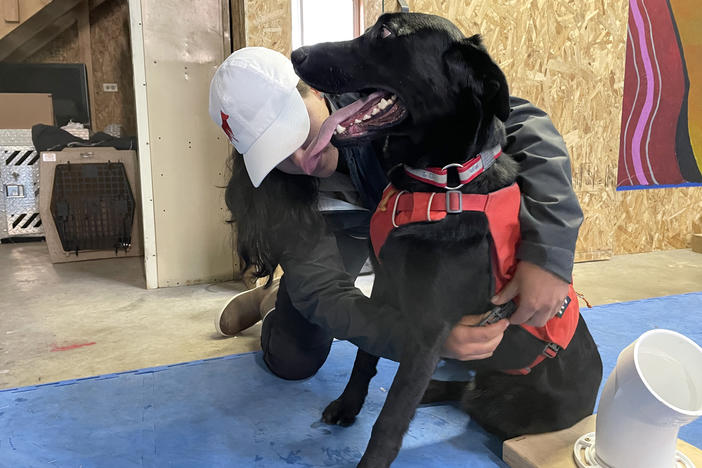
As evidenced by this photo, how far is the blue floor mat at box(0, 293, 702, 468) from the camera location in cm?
102

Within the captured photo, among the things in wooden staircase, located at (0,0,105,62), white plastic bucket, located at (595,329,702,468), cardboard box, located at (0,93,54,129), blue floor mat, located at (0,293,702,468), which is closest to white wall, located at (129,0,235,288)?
blue floor mat, located at (0,293,702,468)

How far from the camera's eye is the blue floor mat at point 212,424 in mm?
1019

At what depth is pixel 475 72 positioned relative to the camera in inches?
29.8

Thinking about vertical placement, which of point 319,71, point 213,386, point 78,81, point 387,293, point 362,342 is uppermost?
point 78,81

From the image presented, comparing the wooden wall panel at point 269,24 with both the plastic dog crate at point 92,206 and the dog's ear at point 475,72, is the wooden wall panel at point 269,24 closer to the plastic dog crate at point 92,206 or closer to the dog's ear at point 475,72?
the plastic dog crate at point 92,206

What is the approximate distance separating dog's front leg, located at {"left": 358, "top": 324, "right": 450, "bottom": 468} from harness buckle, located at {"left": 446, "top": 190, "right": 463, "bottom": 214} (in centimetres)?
19

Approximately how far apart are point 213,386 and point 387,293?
2.22 feet

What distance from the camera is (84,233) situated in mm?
2975

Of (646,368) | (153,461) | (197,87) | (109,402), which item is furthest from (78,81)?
(646,368)

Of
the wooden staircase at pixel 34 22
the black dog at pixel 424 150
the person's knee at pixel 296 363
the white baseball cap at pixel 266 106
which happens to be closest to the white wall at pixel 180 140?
the person's knee at pixel 296 363

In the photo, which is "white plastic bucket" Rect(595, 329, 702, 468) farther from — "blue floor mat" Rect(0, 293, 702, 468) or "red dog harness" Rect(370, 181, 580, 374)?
"blue floor mat" Rect(0, 293, 702, 468)

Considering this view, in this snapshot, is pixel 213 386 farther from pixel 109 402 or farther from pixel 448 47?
pixel 448 47

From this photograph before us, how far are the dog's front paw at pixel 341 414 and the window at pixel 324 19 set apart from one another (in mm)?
792

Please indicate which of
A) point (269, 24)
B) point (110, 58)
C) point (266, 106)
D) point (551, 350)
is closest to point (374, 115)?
point (266, 106)
